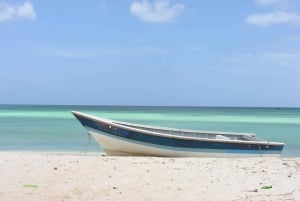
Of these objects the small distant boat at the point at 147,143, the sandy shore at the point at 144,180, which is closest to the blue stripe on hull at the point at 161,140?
the small distant boat at the point at 147,143

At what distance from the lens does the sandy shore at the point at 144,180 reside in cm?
699

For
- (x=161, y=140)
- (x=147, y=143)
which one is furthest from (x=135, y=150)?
(x=161, y=140)

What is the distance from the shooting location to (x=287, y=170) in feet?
30.0

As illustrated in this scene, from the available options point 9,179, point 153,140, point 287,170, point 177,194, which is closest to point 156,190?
point 177,194

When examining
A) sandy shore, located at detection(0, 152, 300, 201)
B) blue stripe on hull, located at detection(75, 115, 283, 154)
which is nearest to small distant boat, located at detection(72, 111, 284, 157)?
blue stripe on hull, located at detection(75, 115, 283, 154)

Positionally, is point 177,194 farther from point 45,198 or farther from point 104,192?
point 45,198

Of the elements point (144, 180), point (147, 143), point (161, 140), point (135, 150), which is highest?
point (161, 140)

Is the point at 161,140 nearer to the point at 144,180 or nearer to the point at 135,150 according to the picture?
the point at 135,150

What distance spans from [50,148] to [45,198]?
11280mm

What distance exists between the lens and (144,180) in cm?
816

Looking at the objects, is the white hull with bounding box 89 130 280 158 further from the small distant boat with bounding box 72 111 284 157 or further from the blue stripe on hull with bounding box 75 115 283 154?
the blue stripe on hull with bounding box 75 115 283 154

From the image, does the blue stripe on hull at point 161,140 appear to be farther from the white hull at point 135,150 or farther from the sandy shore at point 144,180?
the sandy shore at point 144,180

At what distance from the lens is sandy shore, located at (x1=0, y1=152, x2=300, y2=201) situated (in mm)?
6992

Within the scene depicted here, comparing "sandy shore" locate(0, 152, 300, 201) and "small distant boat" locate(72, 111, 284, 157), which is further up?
"small distant boat" locate(72, 111, 284, 157)
